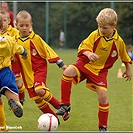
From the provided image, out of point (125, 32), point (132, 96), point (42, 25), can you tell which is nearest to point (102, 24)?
point (132, 96)

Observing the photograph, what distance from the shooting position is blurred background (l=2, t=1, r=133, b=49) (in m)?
34.1

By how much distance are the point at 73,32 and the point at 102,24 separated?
28.5 m

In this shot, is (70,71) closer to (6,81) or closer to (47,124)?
(47,124)

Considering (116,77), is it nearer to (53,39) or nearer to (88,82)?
(88,82)

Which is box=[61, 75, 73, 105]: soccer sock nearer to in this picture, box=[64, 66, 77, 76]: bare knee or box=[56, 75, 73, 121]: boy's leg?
box=[56, 75, 73, 121]: boy's leg

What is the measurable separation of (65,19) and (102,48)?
28.4 m

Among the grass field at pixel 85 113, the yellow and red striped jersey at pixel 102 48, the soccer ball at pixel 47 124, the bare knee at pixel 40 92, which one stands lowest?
the grass field at pixel 85 113

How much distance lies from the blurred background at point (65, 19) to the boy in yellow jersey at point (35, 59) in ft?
85.9

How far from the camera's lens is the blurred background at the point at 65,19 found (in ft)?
112

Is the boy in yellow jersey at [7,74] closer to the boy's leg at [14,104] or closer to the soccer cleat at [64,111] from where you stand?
the boy's leg at [14,104]

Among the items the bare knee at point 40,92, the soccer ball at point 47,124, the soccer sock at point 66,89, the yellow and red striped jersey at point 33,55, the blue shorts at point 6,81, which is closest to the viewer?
the blue shorts at point 6,81

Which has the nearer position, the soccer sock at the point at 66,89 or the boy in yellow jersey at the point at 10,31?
the soccer sock at the point at 66,89

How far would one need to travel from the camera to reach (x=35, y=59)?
7570 mm

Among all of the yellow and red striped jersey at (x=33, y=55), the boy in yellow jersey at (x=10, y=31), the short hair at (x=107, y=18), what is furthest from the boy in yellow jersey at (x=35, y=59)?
the short hair at (x=107, y=18)
